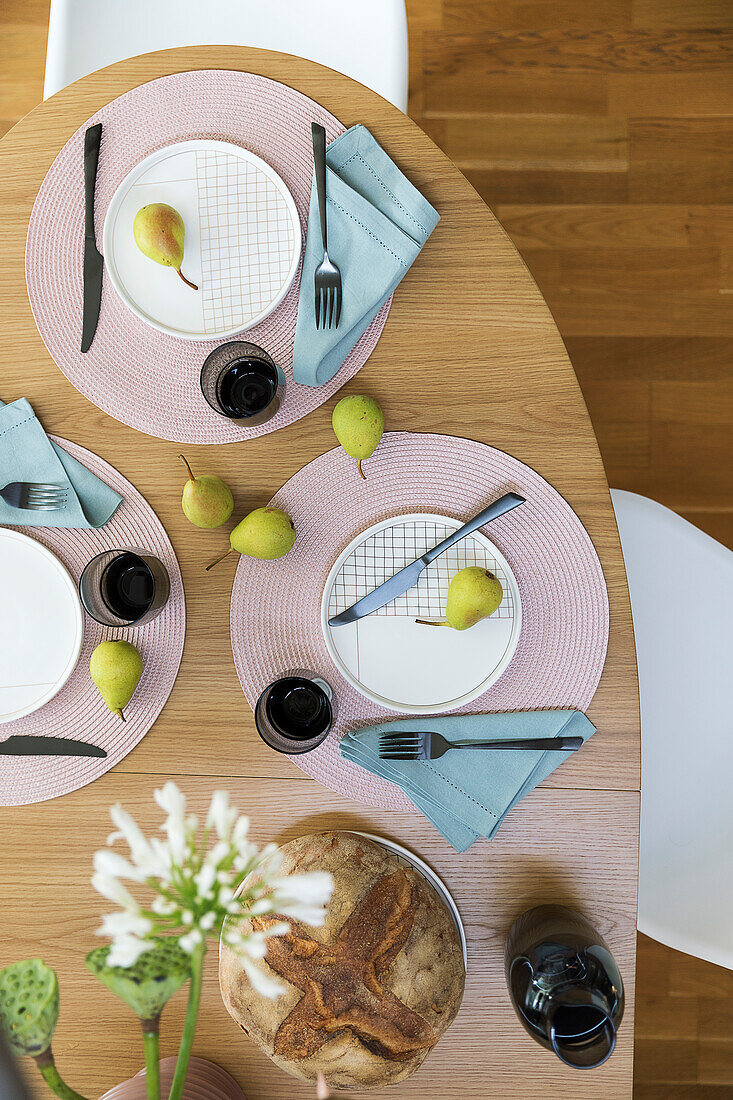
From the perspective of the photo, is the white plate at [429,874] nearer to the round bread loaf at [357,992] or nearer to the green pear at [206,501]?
the round bread loaf at [357,992]

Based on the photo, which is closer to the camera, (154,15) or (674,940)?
(674,940)

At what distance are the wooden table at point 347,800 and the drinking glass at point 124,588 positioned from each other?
0.04 metres

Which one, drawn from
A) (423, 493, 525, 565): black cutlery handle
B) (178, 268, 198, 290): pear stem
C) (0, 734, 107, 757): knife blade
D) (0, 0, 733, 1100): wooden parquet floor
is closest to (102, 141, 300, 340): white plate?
(178, 268, 198, 290): pear stem

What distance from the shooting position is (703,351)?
1.55m

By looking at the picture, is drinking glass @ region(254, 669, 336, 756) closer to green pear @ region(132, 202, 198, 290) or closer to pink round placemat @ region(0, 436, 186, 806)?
pink round placemat @ region(0, 436, 186, 806)

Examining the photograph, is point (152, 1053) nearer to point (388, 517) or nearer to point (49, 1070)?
point (49, 1070)

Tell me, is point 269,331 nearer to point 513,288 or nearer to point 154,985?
point 513,288

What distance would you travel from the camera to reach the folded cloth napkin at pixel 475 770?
0.83 meters

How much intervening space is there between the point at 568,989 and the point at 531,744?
0.23 meters

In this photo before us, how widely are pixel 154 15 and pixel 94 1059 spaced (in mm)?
1326

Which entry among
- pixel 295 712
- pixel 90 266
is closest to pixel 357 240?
pixel 90 266

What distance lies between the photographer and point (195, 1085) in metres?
0.78

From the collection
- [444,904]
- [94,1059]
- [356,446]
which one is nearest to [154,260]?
[356,446]

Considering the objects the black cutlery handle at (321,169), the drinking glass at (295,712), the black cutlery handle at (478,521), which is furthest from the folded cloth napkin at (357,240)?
the drinking glass at (295,712)
